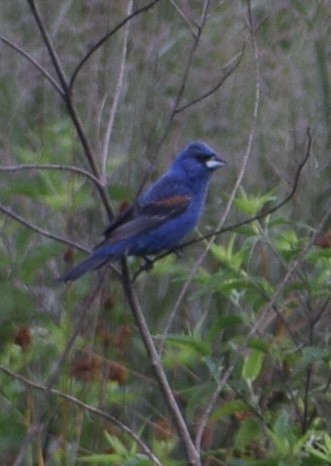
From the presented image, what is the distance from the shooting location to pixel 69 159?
3.25 metres

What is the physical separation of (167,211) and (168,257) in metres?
0.14

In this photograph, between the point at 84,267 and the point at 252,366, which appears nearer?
the point at 252,366

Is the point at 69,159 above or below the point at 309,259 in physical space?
above

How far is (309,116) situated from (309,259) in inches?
69.0

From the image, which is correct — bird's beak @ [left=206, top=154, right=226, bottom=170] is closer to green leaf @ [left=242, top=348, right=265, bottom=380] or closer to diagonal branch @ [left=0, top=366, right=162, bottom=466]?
green leaf @ [left=242, top=348, right=265, bottom=380]

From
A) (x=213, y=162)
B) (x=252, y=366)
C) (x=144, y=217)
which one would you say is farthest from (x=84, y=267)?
(x=213, y=162)

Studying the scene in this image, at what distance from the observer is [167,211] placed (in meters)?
3.67

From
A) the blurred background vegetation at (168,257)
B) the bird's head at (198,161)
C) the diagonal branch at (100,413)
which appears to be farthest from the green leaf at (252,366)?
the bird's head at (198,161)

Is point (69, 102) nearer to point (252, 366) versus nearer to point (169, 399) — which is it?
point (169, 399)

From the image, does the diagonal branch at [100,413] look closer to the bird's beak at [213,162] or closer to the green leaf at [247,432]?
the green leaf at [247,432]

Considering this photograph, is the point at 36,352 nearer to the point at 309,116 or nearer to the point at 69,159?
the point at 69,159

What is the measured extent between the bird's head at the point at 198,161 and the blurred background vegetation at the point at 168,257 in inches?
4.4

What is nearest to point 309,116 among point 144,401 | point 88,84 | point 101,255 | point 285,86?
point 285,86

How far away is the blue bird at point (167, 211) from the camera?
3.19m
